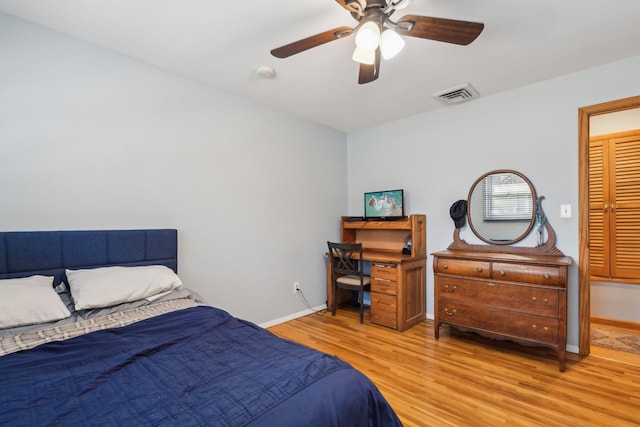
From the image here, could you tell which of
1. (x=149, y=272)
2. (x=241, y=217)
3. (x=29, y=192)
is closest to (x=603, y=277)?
(x=241, y=217)

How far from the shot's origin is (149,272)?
209 centimetres

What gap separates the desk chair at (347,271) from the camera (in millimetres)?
3354

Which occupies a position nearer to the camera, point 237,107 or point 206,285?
point 206,285

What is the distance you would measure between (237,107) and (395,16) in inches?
69.6

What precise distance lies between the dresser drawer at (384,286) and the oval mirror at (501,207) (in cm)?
103

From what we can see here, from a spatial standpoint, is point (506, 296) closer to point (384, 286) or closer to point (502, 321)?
point (502, 321)

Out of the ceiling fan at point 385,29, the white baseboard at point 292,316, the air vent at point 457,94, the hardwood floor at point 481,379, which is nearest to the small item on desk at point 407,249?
the hardwood floor at point 481,379

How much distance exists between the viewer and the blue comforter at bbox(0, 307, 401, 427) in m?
0.90

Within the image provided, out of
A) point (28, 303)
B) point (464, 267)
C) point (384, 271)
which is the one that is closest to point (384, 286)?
point (384, 271)

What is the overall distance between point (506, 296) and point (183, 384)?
2558 millimetres

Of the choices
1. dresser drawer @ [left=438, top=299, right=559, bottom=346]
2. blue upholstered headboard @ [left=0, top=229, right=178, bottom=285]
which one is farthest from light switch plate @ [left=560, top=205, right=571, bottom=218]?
blue upholstered headboard @ [left=0, top=229, right=178, bottom=285]

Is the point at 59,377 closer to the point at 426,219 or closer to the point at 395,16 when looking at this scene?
the point at 395,16

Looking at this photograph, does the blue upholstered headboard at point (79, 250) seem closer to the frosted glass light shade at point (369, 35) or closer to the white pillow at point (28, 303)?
the white pillow at point (28, 303)

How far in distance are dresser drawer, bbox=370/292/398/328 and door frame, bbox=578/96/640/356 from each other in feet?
5.19
